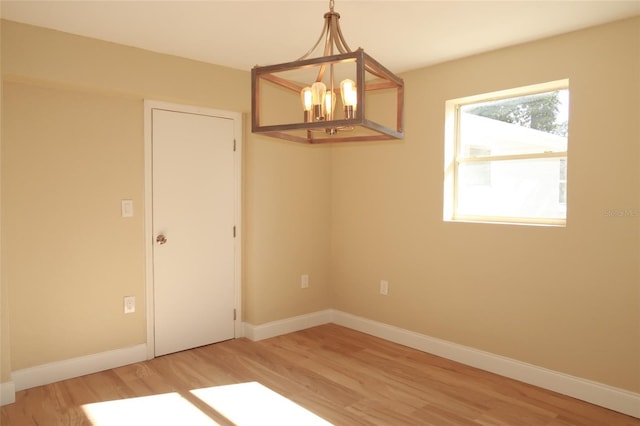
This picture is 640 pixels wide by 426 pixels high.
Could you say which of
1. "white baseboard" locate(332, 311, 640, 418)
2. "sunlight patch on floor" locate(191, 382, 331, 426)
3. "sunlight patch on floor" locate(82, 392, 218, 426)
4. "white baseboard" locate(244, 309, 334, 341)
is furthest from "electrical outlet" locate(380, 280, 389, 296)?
"sunlight patch on floor" locate(82, 392, 218, 426)

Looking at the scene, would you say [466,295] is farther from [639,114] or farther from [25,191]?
[25,191]

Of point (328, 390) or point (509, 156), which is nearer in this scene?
point (328, 390)

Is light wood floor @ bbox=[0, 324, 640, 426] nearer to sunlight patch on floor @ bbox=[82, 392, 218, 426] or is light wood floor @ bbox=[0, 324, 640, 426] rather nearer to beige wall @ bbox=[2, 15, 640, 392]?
sunlight patch on floor @ bbox=[82, 392, 218, 426]

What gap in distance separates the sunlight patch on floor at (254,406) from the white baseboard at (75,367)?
78cm

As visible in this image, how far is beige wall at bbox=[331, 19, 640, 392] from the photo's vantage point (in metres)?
2.69

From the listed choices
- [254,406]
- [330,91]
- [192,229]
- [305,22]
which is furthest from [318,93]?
[192,229]

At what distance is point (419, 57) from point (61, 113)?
8.92ft

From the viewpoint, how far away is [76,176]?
3129 mm

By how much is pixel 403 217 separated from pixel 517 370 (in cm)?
152

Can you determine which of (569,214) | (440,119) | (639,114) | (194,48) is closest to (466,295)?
(569,214)

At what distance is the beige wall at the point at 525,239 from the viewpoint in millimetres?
2691

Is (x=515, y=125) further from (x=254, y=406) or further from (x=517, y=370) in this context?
(x=254, y=406)

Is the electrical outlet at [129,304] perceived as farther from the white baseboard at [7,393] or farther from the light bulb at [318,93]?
the light bulb at [318,93]

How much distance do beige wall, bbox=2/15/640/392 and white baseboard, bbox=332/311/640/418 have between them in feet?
0.21
